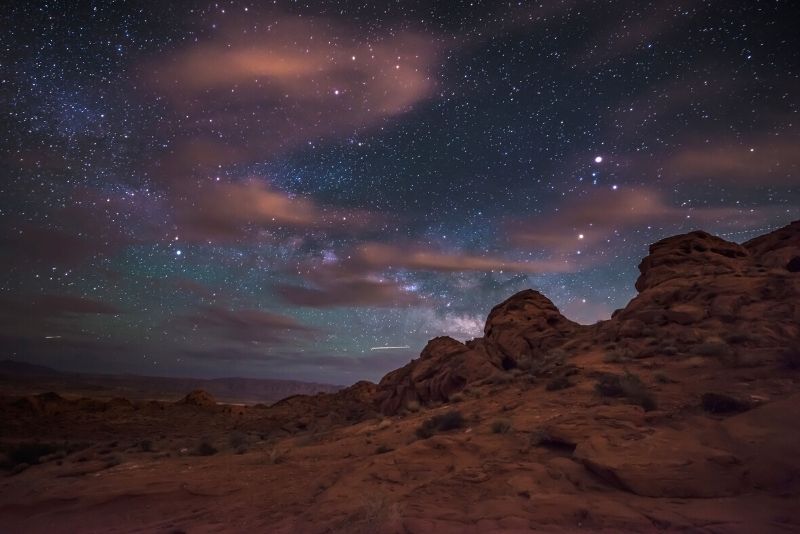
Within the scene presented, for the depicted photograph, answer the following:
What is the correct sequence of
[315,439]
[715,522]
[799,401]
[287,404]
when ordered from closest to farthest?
[715,522]
[799,401]
[315,439]
[287,404]

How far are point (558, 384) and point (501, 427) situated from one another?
19.0 ft

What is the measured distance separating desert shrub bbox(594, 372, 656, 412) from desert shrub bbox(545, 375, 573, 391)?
174cm

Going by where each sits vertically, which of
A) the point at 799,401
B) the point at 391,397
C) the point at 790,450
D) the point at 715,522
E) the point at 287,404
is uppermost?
the point at 799,401

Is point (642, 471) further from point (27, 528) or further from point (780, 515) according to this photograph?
point (27, 528)

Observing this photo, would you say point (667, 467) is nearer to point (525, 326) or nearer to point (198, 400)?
point (525, 326)

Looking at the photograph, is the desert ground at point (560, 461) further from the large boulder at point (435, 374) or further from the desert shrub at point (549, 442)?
the large boulder at point (435, 374)

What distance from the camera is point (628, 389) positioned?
12.4 metres

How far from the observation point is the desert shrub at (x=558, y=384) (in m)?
16.1

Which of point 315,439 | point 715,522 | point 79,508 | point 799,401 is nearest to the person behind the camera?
point 715,522

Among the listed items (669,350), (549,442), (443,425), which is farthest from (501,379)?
(549,442)

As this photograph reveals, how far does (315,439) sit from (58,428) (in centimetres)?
2880

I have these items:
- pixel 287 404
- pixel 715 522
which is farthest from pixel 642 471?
pixel 287 404

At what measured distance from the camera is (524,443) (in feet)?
33.8

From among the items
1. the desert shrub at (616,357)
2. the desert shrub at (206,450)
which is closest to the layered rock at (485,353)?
the desert shrub at (616,357)
